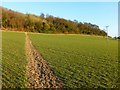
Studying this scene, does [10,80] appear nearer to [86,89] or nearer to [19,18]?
[86,89]

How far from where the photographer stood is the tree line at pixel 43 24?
4126 inches

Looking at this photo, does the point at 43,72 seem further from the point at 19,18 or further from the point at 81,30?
the point at 81,30

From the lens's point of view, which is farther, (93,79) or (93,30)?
(93,30)

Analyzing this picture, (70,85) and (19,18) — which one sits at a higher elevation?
(19,18)

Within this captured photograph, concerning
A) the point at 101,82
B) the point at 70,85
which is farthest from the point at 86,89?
the point at 101,82

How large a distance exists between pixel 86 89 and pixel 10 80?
4.78 m

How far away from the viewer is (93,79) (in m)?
15.5

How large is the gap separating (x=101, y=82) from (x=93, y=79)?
33.3 inches

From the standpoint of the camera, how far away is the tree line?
10481cm

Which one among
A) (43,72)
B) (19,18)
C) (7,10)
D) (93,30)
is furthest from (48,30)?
(43,72)

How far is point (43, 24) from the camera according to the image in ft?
Answer: 367

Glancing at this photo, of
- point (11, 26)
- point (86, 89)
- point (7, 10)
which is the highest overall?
point (7, 10)

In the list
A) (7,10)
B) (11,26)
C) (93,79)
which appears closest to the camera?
(93,79)

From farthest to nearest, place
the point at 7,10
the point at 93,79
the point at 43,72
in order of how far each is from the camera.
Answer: the point at 7,10
the point at 43,72
the point at 93,79
